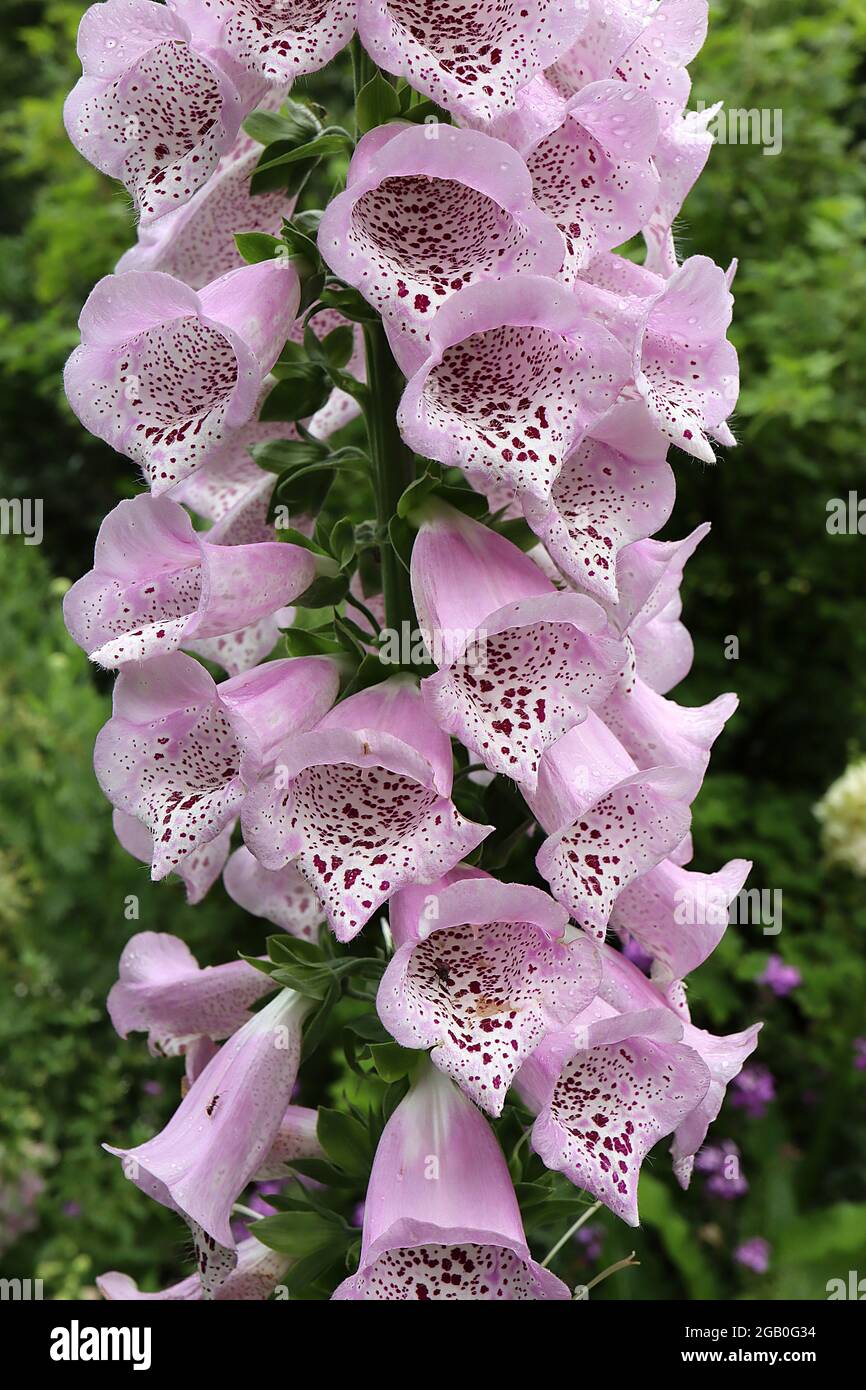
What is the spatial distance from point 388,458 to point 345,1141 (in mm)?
656

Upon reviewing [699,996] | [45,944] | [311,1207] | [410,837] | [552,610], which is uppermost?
[552,610]

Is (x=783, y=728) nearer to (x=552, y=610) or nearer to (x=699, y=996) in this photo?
(x=699, y=996)

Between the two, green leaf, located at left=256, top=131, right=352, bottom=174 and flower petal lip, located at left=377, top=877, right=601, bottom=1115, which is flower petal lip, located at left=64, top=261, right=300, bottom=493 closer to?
green leaf, located at left=256, top=131, right=352, bottom=174

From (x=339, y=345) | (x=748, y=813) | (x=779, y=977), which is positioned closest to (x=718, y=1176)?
(x=779, y=977)

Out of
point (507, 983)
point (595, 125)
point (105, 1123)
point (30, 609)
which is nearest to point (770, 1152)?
point (105, 1123)

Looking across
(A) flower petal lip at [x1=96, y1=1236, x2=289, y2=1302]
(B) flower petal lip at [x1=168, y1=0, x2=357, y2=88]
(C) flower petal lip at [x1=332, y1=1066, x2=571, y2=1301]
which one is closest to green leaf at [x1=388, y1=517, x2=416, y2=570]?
(B) flower petal lip at [x1=168, y1=0, x2=357, y2=88]

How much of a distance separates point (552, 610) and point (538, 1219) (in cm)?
61

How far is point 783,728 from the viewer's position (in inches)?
143

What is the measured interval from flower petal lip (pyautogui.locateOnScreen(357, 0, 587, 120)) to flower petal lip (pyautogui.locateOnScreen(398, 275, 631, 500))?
0.14 metres

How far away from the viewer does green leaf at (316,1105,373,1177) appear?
4.09 ft

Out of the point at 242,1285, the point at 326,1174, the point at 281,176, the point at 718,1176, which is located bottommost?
the point at 718,1176

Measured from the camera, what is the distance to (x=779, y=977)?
9.58ft

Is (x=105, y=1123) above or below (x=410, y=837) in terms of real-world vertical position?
below

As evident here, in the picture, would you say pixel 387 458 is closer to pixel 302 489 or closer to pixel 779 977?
pixel 302 489
